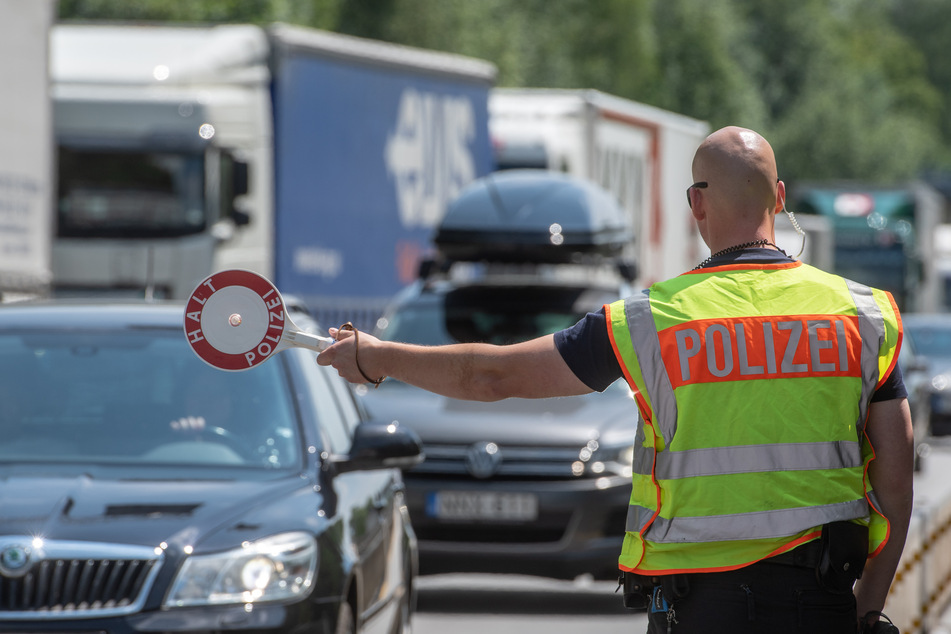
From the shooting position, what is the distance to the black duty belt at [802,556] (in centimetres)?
359

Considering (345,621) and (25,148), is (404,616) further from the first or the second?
(25,148)

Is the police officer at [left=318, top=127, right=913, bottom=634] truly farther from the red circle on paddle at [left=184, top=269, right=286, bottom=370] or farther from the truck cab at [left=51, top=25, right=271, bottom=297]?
the truck cab at [left=51, top=25, right=271, bottom=297]

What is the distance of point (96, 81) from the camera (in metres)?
16.4

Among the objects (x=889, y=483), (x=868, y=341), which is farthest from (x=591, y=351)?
(x=889, y=483)

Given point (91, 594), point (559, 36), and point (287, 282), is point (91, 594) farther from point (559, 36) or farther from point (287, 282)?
point (559, 36)

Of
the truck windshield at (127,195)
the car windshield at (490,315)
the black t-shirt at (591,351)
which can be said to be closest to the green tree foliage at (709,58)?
the truck windshield at (127,195)

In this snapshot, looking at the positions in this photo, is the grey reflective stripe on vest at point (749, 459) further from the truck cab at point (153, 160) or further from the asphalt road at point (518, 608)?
the truck cab at point (153, 160)

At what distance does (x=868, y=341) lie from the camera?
3.66 m

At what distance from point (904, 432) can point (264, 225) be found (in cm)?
1370

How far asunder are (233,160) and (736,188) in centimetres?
1323

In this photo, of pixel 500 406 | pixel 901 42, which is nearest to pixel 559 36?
pixel 901 42

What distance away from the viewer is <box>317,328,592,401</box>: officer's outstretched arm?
144 inches

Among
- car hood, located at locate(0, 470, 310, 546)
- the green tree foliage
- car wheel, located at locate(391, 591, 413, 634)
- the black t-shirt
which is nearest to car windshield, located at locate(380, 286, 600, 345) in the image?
car wheel, located at locate(391, 591, 413, 634)

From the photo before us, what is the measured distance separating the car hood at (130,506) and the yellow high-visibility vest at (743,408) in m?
2.03
